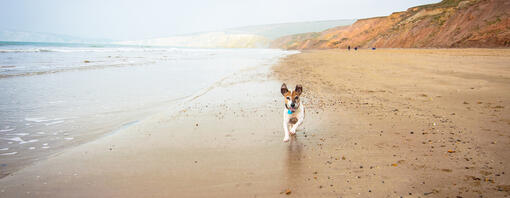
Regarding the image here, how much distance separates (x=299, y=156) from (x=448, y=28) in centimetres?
4741

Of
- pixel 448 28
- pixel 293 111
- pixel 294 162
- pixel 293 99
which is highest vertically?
pixel 448 28

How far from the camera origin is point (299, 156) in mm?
3441

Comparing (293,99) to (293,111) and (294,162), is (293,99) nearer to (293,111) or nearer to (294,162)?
(293,111)

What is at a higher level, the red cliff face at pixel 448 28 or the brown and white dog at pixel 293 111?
the red cliff face at pixel 448 28

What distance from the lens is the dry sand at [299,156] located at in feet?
8.46

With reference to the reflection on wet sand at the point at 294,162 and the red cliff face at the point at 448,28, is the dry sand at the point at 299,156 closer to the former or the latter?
the reflection on wet sand at the point at 294,162

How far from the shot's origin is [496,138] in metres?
3.68

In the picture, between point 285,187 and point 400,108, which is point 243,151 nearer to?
point 285,187

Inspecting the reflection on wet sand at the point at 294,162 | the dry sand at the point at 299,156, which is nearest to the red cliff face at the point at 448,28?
the dry sand at the point at 299,156

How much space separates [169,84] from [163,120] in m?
5.64

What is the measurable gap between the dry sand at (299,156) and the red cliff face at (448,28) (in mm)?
32793

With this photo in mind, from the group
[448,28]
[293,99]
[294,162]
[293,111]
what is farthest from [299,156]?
[448,28]

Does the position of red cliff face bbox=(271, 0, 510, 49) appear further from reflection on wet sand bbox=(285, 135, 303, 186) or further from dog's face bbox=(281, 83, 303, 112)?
reflection on wet sand bbox=(285, 135, 303, 186)

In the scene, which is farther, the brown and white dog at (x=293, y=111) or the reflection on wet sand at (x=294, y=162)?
the brown and white dog at (x=293, y=111)
